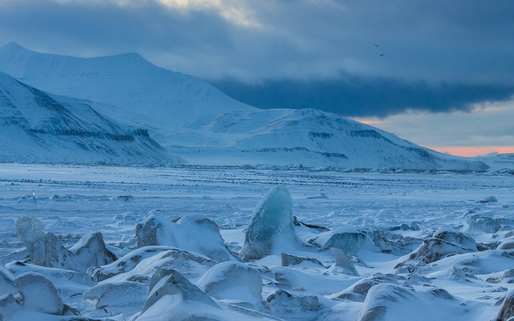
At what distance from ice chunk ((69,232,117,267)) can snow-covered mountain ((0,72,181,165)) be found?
101 meters

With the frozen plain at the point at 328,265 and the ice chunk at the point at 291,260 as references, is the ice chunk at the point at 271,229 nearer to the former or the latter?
the frozen plain at the point at 328,265

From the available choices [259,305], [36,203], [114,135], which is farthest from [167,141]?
[259,305]

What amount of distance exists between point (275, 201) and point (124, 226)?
3.89m

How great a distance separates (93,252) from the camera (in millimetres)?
5961

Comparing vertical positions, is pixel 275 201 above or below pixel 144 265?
above

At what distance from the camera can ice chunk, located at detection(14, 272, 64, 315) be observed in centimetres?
312

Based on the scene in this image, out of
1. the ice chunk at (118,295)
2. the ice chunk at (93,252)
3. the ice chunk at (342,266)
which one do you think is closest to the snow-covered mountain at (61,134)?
the ice chunk at (93,252)

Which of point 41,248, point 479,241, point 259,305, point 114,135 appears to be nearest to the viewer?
point 259,305

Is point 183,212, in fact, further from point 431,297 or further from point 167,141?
point 167,141

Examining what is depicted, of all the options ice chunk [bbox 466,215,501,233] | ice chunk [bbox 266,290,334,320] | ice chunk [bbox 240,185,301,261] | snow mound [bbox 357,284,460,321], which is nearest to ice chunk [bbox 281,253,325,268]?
ice chunk [bbox 240,185,301,261]

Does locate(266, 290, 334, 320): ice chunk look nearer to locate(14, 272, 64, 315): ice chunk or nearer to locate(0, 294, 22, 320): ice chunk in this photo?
locate(14, 272, 64, 315): ice chunk

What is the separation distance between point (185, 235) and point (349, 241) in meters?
2.51

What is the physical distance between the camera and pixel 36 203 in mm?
13695

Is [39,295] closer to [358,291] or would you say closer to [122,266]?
[122,266]
